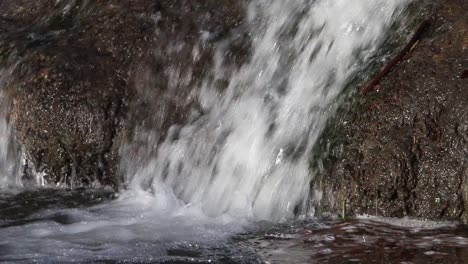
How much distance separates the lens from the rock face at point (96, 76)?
640cm

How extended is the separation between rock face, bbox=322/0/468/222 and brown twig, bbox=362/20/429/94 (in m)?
0.03

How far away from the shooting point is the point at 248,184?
561 centimetres

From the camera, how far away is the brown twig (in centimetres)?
529

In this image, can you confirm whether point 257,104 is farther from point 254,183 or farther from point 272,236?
point 272,236

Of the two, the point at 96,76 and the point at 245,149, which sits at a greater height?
the point at 96,76

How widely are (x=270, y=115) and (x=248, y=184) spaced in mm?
515

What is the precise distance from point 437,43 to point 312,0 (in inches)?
52.0

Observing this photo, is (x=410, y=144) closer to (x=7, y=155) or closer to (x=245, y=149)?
(x=245, y=149)

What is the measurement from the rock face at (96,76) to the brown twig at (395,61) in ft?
5.22

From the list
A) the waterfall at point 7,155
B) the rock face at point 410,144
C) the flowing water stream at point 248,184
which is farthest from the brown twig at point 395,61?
the waterfall at point 7,155

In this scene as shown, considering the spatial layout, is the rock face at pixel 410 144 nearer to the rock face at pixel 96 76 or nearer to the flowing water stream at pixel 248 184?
the flowing water stream at pixel 248 184

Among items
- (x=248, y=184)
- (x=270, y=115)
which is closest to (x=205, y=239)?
(x=248, y=184)

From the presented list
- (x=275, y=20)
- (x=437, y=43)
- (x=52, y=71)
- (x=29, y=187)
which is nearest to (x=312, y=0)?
(x=275, y=20)

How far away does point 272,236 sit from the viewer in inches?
187
